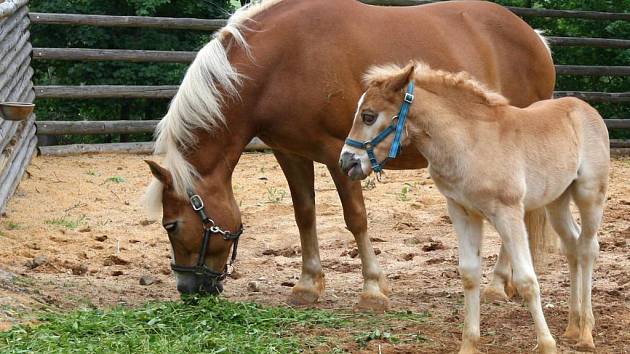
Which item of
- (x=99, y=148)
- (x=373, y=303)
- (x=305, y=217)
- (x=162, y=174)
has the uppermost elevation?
(x=162, y=174)

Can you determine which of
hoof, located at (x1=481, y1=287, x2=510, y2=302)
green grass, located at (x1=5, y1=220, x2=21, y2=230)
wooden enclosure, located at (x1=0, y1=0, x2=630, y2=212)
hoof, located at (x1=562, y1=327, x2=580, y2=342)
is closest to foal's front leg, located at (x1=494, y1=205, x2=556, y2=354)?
hoof, located at (x1=562, y1=327, x2=580, y2=342)

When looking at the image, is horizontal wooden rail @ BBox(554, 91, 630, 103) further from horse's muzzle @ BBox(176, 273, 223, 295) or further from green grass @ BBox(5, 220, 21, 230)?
horse's muzzle @ BBox(176, 273, 223, 295)

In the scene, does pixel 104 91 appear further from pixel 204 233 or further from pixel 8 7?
pixel 204 233

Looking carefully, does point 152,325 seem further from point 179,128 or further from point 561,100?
point 561,100

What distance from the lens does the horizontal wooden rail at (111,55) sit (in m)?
12.1

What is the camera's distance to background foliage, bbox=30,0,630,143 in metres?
12.9

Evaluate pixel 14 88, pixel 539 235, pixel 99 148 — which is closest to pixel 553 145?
pixel 539 235

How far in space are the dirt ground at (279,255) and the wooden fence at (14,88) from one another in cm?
23

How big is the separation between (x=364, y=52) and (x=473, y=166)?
1711 mm

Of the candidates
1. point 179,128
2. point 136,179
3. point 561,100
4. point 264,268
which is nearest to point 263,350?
point 179,128

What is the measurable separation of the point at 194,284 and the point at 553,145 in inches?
89.3

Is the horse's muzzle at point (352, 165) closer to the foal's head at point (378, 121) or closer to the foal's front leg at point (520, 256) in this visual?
the foal's head at point (378, 121)

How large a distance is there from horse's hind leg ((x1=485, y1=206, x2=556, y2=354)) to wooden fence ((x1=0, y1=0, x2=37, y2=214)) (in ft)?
16.3

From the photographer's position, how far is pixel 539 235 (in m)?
6.08
